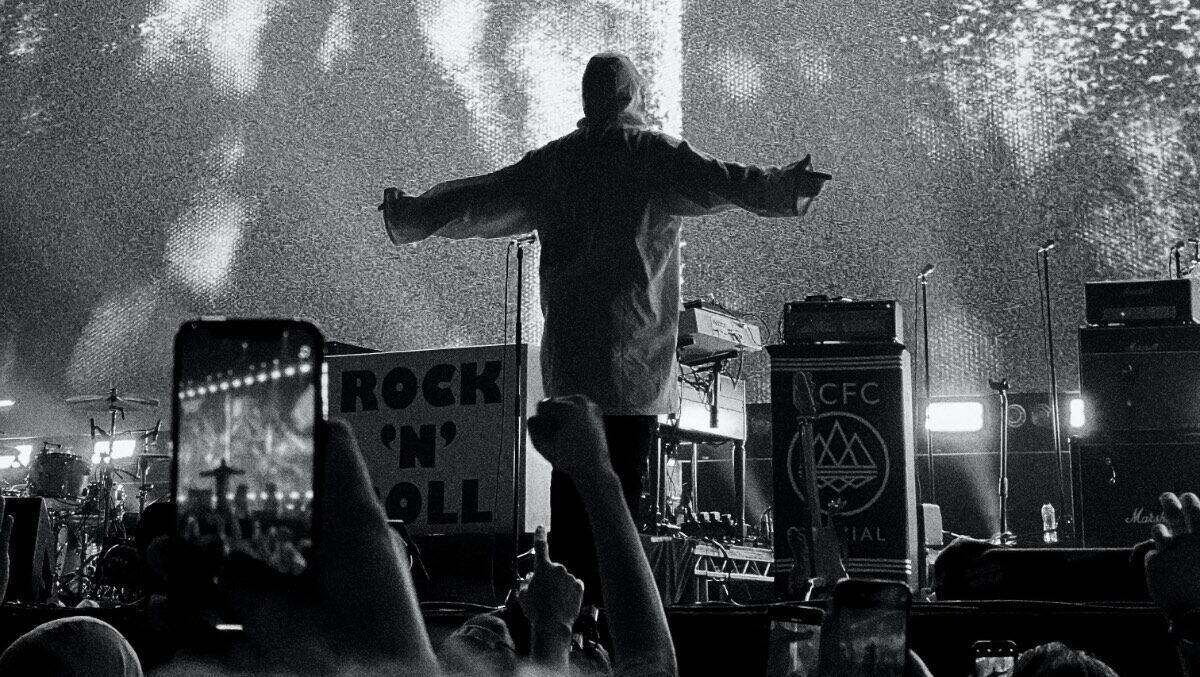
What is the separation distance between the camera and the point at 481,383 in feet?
12.5

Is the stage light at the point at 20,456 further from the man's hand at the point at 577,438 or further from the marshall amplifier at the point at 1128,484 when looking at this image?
the man's hand at the point at 577,438

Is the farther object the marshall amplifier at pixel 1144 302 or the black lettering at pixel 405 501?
the marshall amplifier at pixel 1144 302

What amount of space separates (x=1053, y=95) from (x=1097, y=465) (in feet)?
10.3

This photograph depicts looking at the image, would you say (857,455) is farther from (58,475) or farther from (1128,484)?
(58,475)

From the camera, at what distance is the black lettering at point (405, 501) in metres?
3.85

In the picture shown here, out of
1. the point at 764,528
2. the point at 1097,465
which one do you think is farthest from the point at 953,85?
the point at 1097,465

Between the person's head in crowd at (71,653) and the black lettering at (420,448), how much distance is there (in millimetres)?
2848

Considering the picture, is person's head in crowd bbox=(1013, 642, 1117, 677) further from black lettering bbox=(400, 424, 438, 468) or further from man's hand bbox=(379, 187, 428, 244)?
black lettering bbox=(400, 424, 438, 468)

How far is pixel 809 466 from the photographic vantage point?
113 inches

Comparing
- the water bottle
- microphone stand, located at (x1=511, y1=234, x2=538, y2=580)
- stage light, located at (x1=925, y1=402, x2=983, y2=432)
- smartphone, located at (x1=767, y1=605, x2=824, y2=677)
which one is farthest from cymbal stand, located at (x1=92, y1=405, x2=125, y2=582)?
smartphone, located at (x1=767, y1=605, x2=824, y2=677)

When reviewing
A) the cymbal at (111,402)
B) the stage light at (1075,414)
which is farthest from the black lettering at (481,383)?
the cymbal at (111,402)

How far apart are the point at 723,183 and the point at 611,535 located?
1.66 m

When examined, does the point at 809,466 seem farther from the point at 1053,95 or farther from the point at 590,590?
the point at 1053,95

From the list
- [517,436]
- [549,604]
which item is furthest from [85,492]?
[549,604]
